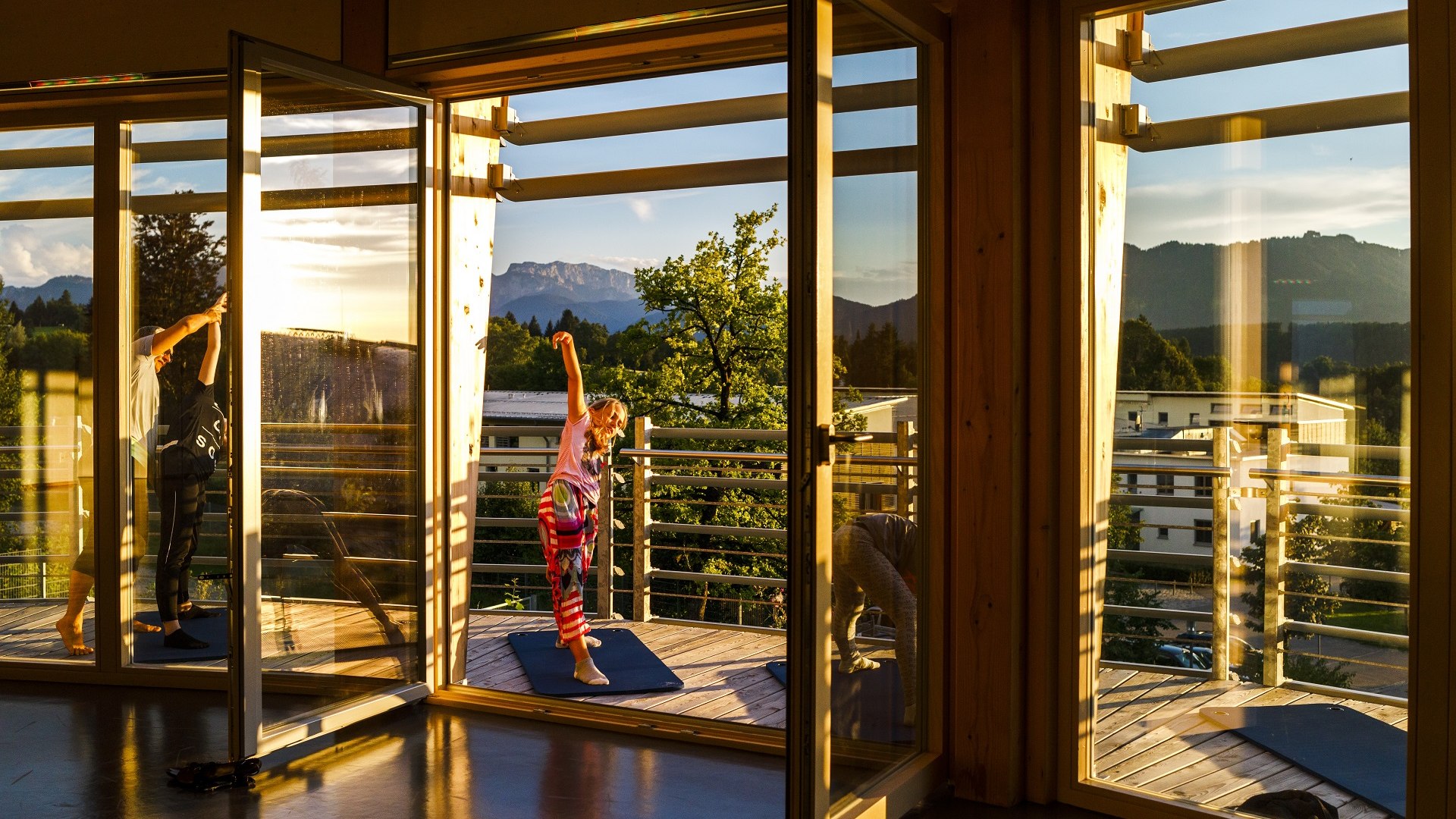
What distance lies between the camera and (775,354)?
10.2 meters

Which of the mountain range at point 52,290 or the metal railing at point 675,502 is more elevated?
the mountain range at point 52,290

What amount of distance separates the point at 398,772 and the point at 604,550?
109 inches

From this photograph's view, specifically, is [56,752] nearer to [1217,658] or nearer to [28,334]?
[28,334]

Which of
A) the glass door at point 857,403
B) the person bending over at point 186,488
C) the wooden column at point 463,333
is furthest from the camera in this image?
the person bending over at point 186,488

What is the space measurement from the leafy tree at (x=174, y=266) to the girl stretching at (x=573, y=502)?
151cm

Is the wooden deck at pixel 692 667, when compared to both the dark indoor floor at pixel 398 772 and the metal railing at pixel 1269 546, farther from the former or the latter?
the metal railing at pixel 1269 546

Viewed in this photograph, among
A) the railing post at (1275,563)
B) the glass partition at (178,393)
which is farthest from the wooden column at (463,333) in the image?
the railing post at (1275,563)

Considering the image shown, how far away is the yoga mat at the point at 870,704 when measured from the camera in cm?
251

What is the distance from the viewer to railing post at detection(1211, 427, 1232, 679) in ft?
9.01

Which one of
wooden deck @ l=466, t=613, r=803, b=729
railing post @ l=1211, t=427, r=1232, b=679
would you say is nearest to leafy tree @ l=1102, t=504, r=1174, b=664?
railing post @ l=1211, t=427, r=1232, b=679

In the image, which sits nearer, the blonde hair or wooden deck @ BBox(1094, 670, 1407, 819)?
wooden deck @ BBox(1094, 670, 1407, 819)

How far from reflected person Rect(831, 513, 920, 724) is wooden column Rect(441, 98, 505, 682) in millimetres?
1935

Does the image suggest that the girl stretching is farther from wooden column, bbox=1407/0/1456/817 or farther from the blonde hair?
wooden column, bbox=1407/0/1456/817

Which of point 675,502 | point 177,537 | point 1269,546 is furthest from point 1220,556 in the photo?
point 177,537
